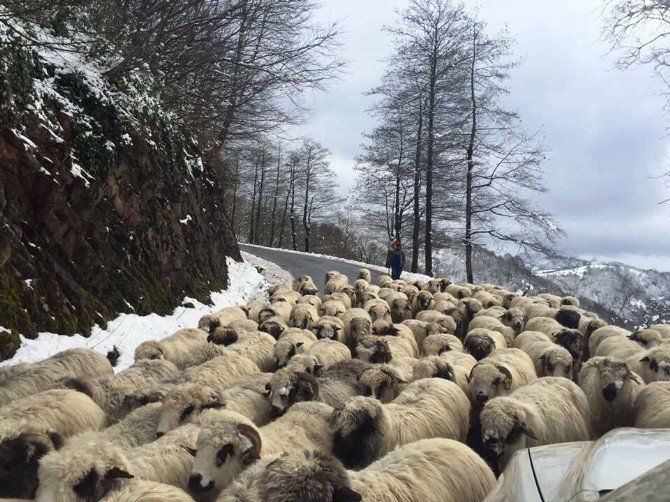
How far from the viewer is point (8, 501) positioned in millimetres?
3258

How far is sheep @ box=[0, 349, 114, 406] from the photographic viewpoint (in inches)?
235

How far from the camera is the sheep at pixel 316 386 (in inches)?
222

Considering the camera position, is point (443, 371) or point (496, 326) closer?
point (443, 371)

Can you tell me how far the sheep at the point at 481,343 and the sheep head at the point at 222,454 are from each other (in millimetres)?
4858

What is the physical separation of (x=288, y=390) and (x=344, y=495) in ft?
8.49

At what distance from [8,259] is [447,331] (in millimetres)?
7366

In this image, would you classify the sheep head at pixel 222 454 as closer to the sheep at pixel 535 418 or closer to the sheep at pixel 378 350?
the sheep at pixel 535 418

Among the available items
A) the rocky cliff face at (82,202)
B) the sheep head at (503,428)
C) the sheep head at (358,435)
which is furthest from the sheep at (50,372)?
the sheep head at (503,428)

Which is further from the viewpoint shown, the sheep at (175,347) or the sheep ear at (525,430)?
the sheep at (175,347)

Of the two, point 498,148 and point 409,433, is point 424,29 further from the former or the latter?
point 409,433

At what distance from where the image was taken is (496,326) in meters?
9.95

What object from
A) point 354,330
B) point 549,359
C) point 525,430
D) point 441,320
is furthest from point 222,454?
point 441,320

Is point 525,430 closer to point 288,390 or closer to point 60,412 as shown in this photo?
point 288,390

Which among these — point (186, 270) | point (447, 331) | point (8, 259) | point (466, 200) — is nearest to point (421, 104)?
point (466, 200)
